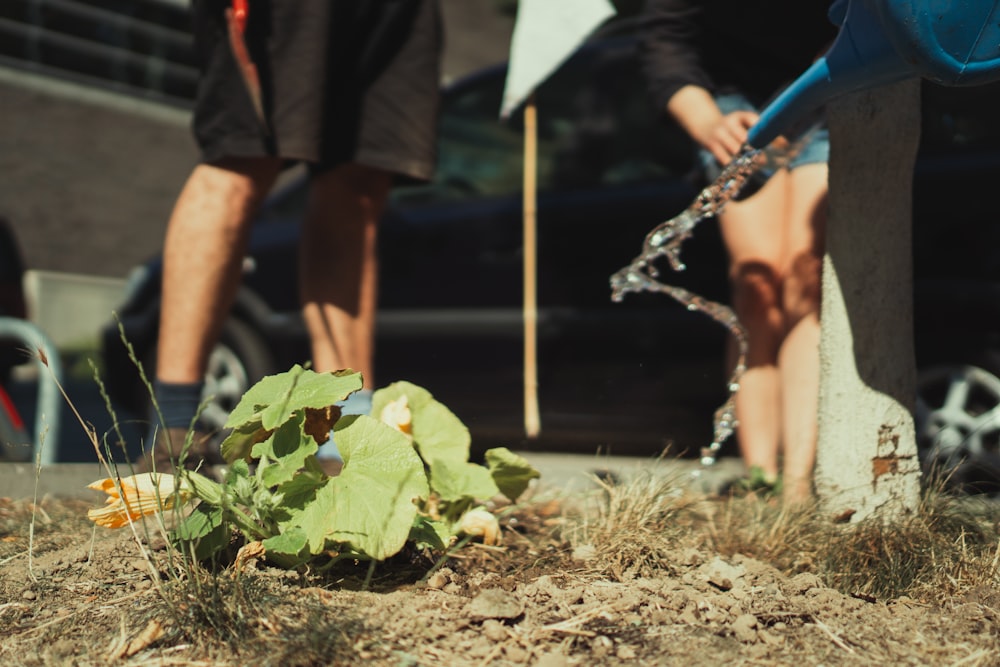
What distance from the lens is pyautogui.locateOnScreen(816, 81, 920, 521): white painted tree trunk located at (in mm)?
1880

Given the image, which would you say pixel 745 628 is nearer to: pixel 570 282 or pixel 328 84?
pixel 328 84

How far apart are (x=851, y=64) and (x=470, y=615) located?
106 cm

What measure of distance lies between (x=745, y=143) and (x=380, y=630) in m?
1.27

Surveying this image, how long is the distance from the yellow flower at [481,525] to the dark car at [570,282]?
1.73 m

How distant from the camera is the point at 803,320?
8.26ft

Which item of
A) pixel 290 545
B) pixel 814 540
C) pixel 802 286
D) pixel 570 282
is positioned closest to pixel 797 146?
pixel 802 286

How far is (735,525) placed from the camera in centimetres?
196

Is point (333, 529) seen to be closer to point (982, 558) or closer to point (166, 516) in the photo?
point (166, 516)

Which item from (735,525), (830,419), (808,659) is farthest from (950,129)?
(808,659)

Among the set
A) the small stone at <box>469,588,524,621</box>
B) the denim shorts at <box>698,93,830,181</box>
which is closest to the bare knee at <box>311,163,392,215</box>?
the denim shorts at <box>698,93,830,181</box>

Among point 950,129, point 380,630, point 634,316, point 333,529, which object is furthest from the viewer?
point 634,316

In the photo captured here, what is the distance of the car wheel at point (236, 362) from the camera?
14.9 feet

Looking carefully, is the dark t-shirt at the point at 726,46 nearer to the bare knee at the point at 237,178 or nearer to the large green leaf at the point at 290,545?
the bare knee at the point at 237,178

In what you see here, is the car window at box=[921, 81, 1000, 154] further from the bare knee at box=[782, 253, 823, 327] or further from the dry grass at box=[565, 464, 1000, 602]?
the dry grass at box=[565, 464, 1000, 602]
